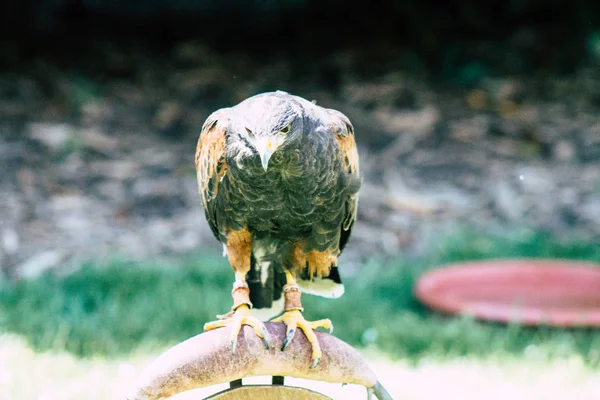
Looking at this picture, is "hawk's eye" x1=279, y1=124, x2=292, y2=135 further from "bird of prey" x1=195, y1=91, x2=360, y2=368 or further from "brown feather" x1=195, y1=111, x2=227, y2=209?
"brown feather" x1=195, y1=111, x2=227, y2=209

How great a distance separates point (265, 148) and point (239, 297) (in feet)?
1.73

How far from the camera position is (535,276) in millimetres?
4836

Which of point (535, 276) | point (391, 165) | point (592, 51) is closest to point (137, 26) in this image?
point (391, 165)

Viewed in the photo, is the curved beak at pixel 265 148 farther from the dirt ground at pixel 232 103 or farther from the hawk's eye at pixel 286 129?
the dirt ground at pixel 232 103

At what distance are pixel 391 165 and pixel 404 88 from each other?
165 cm

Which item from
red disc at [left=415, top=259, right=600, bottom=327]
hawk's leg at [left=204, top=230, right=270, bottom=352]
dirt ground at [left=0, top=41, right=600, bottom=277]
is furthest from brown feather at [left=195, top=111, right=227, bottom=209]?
dirt ground at [left=0, top=41, right=600, bottom=277]

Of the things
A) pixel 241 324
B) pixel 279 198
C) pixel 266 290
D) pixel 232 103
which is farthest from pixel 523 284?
pixel 232 103

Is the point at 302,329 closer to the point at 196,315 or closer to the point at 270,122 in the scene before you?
the point at 270,122

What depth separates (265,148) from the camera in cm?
209

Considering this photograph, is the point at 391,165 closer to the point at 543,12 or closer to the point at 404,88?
the point at 404,88

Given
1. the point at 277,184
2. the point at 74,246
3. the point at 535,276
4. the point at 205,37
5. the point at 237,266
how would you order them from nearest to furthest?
the point at 277,184, the point at 237,266, the point at 535,276, the point at 74,246, the point at 205,37

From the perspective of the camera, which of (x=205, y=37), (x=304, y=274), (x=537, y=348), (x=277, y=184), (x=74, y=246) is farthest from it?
(x=205, y=37)

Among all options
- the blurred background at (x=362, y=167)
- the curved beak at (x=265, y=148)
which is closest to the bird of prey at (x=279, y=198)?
the curved beak at (x=265, y=148)

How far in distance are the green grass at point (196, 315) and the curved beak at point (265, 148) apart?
1.80m
